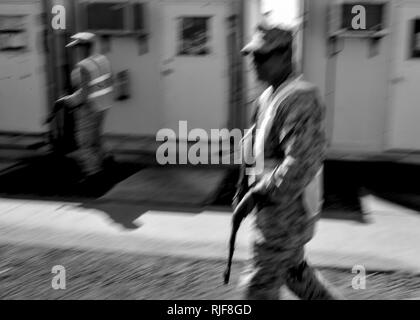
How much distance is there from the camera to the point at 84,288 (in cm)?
398

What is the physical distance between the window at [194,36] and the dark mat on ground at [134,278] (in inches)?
178

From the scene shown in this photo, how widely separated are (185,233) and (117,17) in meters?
4.43

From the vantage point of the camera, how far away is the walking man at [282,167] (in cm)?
249

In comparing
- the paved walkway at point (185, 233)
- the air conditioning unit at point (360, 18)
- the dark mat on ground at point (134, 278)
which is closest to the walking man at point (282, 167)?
the dark mat on ground at point (134, 278)

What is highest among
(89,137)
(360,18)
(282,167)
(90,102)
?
(360,18)

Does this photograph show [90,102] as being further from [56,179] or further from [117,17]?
[117,17]

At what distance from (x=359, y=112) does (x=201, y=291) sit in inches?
191

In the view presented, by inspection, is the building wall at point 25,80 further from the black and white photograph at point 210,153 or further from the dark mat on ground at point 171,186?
the dark mat on ground at point 171,186

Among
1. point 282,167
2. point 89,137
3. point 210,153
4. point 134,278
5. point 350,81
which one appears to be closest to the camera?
point 282,167

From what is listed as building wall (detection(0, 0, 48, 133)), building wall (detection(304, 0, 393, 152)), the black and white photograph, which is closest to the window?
the black and white photograph

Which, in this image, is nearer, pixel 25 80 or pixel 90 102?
pixel 90 102

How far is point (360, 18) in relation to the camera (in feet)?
24.9

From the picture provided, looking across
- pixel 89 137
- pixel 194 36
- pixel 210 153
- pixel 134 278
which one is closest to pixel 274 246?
pixel 134 278
